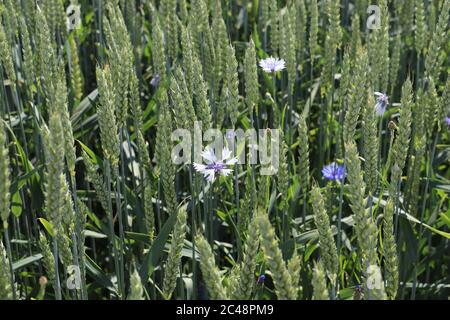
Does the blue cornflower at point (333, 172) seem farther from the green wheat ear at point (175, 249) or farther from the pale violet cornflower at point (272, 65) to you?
the green wheat ear at point (175, 249)

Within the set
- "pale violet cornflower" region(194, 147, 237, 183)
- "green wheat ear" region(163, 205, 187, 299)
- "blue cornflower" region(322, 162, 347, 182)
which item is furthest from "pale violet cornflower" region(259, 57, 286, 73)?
"green wheat ear" region(163, 205, 187, 299)

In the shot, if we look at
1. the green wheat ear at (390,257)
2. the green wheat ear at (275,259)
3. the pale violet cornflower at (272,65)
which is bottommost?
the green wheat ear at (390,257)

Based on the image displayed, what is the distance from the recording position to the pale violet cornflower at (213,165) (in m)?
2.21

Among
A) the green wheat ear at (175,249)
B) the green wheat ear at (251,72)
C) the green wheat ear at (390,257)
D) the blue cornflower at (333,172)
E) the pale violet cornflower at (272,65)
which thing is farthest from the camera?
the pale violet cornflower at (272,65)

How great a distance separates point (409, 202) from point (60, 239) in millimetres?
1280

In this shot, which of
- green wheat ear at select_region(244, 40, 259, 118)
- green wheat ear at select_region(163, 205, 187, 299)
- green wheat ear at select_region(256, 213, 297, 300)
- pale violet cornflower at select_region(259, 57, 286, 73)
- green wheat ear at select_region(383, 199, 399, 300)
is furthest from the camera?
pale violet cornflower at select_region(259, 57, 286, 73)

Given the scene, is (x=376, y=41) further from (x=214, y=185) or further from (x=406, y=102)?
(x=214, y=185)

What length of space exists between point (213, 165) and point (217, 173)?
0.04 meters

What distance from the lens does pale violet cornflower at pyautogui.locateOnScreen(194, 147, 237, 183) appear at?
7.25ft

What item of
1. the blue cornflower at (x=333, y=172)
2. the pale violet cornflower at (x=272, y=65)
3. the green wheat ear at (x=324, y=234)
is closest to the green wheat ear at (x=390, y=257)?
the green wheat ear at (x=324, y=234)

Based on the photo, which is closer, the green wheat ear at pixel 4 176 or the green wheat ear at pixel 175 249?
the green wheat ear at pixel 4 176

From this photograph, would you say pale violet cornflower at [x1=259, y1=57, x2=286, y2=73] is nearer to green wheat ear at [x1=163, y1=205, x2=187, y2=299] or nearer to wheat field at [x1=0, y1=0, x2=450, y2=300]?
wheat field at [x1=0, y1=0, x2=450, y2=300]

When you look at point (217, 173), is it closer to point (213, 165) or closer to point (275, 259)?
point (213, 165)
